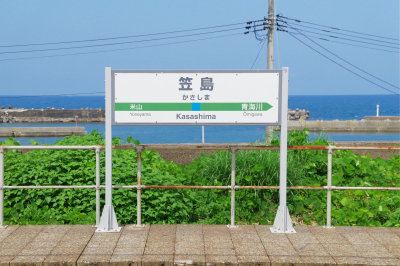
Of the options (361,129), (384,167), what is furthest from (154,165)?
(361,129)

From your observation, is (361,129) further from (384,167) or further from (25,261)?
(25,261)

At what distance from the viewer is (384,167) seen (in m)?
8.54

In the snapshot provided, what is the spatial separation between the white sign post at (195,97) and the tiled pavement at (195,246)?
1.37ft

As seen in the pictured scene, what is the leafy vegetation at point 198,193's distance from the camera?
6086 millimetres

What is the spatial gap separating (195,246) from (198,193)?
2354 mm

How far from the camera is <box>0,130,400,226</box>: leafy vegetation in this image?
20.0ft

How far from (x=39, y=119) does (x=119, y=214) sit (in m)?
76.5

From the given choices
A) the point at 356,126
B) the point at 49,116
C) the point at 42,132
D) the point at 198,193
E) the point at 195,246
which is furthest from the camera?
the point at 49,116

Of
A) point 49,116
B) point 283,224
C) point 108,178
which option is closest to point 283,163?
point 283,224

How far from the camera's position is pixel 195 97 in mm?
5168

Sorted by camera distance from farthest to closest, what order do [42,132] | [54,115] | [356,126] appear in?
[54,115]
[356,126]
[42,132]

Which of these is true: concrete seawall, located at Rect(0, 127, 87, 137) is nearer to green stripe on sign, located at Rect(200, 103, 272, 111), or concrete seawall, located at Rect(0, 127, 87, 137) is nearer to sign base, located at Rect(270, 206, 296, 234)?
green stripe on sign, located at Rect(200, 103, 272, 111)

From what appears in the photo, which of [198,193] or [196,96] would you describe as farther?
[198,193]

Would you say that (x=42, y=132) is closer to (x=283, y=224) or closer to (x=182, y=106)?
(x=182, y=106)
